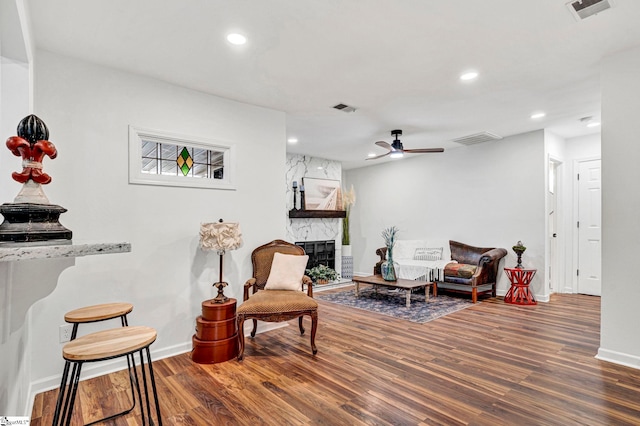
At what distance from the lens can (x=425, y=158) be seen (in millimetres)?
6680

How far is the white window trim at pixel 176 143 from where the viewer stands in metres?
3.00

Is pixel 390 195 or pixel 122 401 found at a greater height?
pixel 390 195

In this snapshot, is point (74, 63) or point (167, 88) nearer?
point (74, 63)

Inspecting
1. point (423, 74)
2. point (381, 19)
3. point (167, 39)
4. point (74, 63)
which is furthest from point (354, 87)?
point (74, 63)

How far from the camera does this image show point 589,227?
5.41 metres

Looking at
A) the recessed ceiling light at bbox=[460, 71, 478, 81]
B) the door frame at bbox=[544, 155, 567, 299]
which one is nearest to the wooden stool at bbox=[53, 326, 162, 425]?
the recessed ceiling light at bbox=[460, 71, 478, 81]

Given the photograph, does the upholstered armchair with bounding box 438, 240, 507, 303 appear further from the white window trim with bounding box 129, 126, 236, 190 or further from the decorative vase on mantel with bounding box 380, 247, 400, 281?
the white window trim with bounding box 129, 126, 236, 190

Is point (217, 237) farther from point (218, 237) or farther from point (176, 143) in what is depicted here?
point (176, 143)

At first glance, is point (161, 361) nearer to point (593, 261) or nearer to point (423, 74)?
point (423, 74)

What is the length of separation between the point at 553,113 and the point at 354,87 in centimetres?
275

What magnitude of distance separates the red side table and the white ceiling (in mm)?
2321

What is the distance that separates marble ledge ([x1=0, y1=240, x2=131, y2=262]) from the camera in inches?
42.1

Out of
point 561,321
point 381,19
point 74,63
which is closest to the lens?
point 381,19

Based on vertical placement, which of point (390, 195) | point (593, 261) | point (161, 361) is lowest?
point (161, 361)
